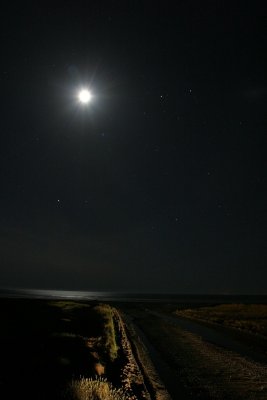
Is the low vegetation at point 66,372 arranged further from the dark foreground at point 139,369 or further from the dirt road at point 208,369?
the dirt road at point 208,369

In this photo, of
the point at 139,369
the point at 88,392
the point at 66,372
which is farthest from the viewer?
the point at 139,369

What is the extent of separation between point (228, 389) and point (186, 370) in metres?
4.55

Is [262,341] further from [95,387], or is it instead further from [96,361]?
[95,387]

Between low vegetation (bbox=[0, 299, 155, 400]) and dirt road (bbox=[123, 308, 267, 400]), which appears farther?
dirt road (bbox=[123, 308, 267, 400])

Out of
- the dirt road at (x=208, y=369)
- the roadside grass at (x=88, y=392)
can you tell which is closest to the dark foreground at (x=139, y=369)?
the dirt road at (x=208, y=369)

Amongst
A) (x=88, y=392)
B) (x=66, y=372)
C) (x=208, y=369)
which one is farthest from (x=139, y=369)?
(x=88, y=392)

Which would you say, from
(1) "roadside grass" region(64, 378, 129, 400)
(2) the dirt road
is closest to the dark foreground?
(2) the dirt road

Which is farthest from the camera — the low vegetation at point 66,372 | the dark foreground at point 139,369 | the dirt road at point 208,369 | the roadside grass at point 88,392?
the dirt road at point 208,369

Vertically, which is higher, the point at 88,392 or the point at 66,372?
the point at 66,372

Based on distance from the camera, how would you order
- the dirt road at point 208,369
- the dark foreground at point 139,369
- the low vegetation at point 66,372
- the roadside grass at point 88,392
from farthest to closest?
the dirt road at point 208,369
the dark foreground at point 139,369
the low vegetation at point 66,372
the roadside grass at point 88,392

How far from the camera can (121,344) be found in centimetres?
3023

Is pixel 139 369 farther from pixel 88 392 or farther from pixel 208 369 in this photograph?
pixel 88 392

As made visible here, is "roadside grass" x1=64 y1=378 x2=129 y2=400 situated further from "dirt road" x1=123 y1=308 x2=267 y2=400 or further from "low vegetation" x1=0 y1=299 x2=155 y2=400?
"dirt road" x1=123 y1=308 x2=267 y2=400

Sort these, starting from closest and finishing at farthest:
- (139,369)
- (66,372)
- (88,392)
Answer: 1. (88,392)
2. (66,372)
3. (139,369)
